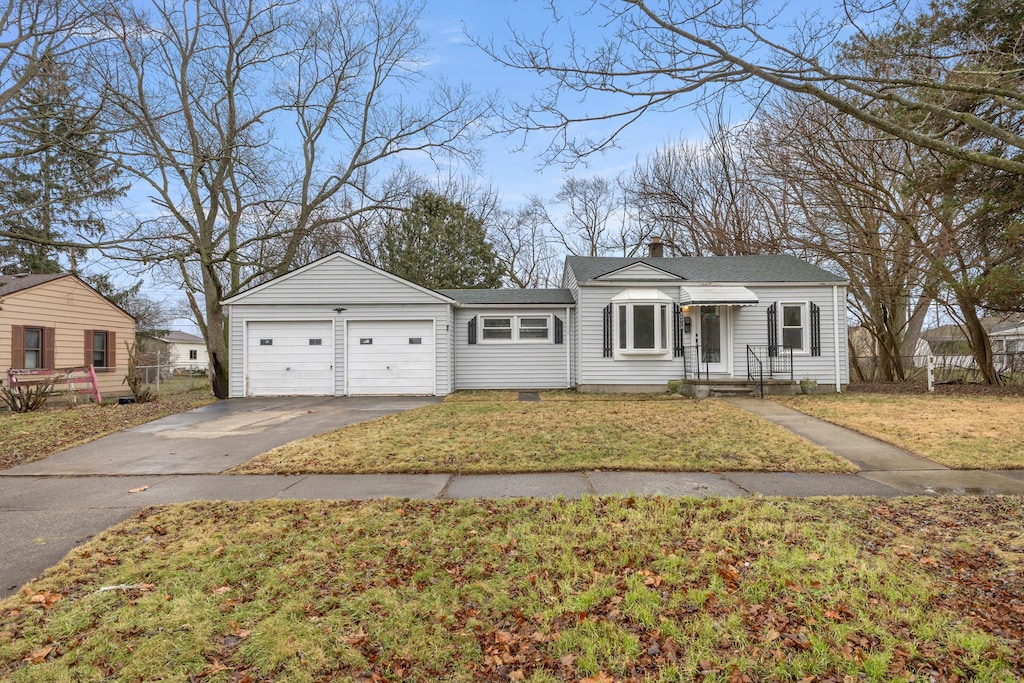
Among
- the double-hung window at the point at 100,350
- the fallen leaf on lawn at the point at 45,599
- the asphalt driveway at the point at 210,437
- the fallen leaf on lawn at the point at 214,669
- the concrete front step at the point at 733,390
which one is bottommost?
the fallen leaf on lawn at the point at 214,669

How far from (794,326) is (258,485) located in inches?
553

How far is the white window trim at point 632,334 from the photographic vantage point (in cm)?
1427

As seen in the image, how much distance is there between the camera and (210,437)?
8.59m

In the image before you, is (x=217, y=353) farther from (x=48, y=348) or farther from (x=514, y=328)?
(x=514, y=328)

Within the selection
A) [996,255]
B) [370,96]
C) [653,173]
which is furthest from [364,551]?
[653,173]

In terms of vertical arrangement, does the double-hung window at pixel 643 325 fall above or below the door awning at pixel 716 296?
below

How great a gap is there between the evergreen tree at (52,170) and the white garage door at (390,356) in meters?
6.31

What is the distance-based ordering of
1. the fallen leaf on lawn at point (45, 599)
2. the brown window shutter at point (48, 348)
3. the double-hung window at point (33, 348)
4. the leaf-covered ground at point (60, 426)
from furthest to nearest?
1. the brown window shutter at point (48, 348)
2. the double-hung window at point (33, 348)
3. the leaf-covered ground at point (60, 426)
4. the fallen leaf on lawn at point (45, 599)

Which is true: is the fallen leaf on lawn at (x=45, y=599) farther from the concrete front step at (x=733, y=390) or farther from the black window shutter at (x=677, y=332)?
the black window shutter at (x=677, y=332)

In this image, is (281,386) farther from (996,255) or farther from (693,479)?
(996,255)

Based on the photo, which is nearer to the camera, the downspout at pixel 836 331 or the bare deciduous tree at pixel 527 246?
the downspout at pixel 836 331

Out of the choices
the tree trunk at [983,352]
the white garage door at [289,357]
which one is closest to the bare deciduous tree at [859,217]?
the tree trunk at [983,352]

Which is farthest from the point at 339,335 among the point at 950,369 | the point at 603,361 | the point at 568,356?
the point at 950,369

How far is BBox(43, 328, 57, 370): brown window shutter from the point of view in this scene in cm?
1694
